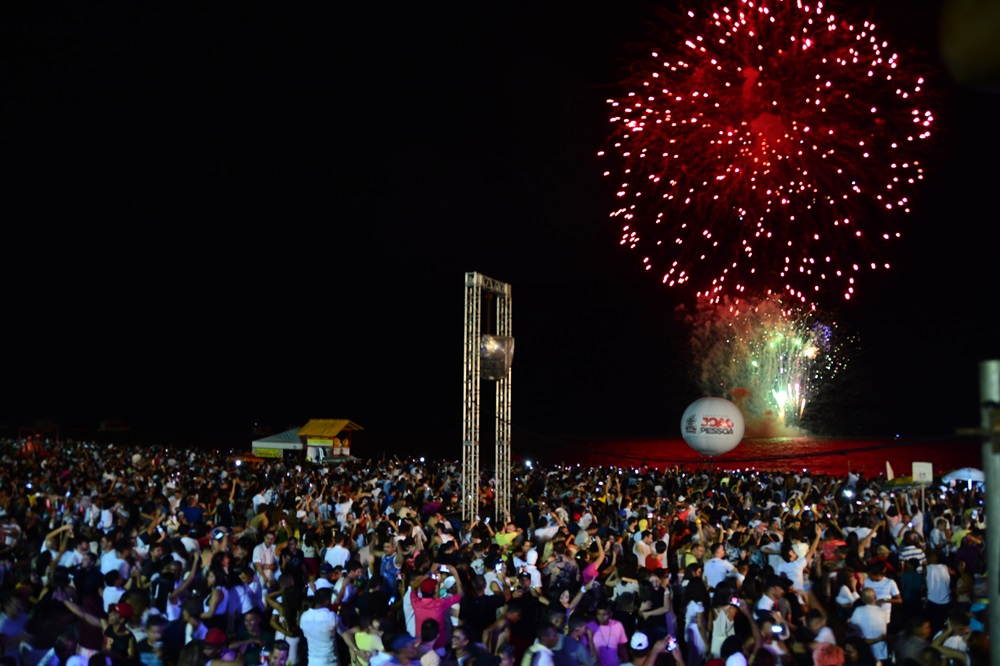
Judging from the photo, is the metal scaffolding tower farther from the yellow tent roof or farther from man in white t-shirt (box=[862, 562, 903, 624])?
the yellow tent roof

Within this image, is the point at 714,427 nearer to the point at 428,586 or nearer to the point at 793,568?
the point at 793,568

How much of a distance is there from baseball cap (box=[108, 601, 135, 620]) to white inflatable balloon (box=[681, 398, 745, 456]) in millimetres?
21211

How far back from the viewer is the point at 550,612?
6.96m

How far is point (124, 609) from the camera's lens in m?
6.94

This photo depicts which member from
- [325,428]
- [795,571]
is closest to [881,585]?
[795,571]

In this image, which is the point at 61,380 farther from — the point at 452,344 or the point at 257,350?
the point at 452,344

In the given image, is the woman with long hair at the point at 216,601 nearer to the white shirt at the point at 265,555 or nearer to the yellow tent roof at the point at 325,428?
the white shirt at the point at 265,555

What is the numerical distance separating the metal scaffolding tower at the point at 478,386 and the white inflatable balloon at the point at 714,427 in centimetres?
1201

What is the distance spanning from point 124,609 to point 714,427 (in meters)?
21.7

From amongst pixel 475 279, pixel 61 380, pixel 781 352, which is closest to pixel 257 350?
pixel 61 380

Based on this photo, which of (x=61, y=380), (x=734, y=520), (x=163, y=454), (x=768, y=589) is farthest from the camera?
(x=61, y=380)

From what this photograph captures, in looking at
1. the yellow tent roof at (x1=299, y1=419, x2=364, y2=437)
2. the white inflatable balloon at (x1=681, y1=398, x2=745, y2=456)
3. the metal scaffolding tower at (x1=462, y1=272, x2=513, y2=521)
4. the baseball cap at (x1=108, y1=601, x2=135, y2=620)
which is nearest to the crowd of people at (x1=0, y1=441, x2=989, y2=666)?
the baseball cap at (x1=108, y1=601, x2=135, y2=620)

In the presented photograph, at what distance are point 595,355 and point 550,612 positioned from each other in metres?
93.8

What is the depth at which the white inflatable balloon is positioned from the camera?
26.7 meters
